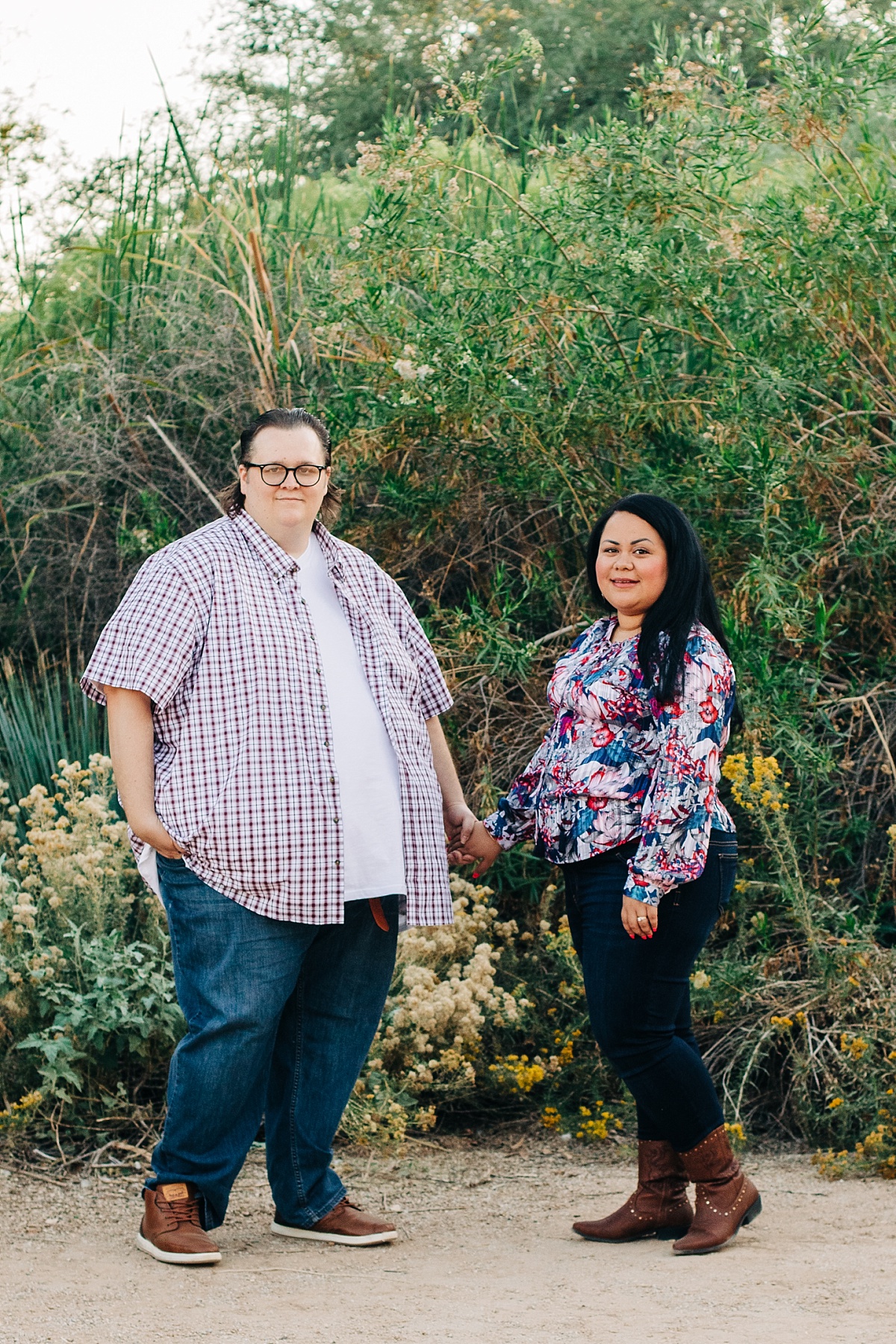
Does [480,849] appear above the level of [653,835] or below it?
below

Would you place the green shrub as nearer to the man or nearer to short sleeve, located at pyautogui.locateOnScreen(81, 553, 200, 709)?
the man

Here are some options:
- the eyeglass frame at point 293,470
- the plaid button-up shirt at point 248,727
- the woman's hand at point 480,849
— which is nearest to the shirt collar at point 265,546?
the plaid button-up shirt at point 248,727

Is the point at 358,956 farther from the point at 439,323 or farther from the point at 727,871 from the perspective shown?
the point at 439,323

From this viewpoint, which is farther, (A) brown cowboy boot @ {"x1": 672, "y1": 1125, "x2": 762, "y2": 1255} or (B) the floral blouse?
(A) brown cowboy boot @ {"x1": 672, "y1": 1125, "x2": 762, "y2": 1255}

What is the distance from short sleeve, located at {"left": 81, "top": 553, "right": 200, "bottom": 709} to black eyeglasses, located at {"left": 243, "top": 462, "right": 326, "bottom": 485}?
1.01 feet

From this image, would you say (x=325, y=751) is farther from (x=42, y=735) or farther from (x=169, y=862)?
(x=42, y=735)

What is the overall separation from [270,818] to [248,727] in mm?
206

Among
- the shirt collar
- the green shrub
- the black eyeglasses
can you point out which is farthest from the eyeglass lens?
the green shrub

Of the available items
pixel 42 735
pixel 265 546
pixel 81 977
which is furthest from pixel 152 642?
pixel 42 735

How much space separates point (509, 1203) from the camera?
3873mm

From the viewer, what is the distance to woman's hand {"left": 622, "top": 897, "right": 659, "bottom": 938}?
3.03m

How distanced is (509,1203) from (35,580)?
3.43m

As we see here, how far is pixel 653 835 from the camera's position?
3.04 metres

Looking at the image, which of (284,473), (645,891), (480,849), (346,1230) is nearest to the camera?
(645,891)
